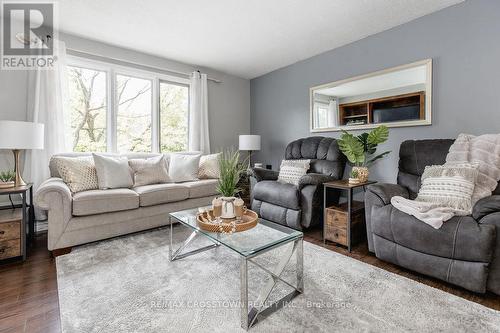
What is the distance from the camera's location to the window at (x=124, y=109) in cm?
329

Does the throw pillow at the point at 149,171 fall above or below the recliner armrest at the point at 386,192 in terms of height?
above

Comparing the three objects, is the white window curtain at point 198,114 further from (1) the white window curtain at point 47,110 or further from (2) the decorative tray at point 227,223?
(2) the decorative tray at point 227,223

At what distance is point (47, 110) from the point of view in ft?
9.31

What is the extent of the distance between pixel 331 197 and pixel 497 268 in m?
1.58

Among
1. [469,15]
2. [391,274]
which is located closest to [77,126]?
[391,274]

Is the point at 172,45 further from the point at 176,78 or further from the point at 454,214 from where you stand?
the point at 454,214

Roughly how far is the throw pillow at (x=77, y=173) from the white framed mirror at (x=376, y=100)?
2955mm

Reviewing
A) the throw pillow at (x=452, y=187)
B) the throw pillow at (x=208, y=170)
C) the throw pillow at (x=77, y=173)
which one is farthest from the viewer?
the throw pillow at (x=208, y=170)

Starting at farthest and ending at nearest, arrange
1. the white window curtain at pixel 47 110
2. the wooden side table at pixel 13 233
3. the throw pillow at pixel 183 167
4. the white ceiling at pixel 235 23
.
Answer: the throw pillow at pixel 183 167 < the white window curtain at pixel 47 110 < the white ceiling at pixel 235 23 < the wooden side table at pixel 13 233

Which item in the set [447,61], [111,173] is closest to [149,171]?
[111,173]

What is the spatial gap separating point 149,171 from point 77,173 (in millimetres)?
751

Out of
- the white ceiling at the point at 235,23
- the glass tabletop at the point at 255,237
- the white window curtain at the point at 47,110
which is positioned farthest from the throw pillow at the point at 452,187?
the white window curtain at the point at 47,110

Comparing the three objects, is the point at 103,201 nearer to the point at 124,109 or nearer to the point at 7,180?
the point at 7,180

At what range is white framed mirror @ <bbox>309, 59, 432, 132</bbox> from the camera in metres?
2.69
